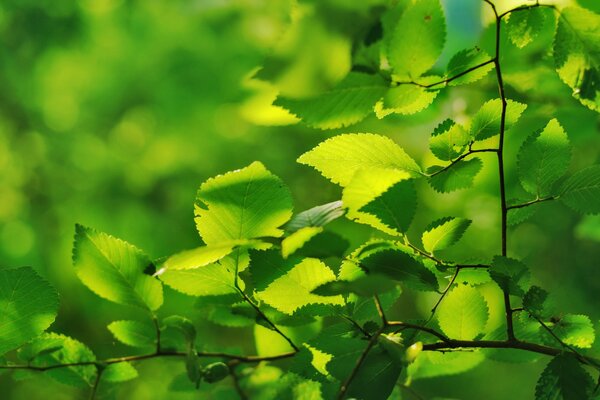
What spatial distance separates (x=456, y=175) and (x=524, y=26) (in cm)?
15

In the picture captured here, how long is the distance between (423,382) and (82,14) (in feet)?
12.5

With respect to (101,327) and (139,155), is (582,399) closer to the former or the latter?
(101,327)

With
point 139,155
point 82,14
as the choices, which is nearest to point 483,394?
point 139,155

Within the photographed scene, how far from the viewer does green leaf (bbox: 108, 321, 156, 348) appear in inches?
23.1

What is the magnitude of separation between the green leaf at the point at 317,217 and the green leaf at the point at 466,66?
0.16 metres

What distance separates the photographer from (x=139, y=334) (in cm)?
59

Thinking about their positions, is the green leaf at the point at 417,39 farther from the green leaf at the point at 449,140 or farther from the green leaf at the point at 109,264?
the green leaf at the point at 109,264

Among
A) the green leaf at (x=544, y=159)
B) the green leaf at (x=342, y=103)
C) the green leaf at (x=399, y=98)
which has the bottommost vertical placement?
the green leaf at (x=544, y=159)

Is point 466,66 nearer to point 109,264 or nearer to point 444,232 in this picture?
point 444,232

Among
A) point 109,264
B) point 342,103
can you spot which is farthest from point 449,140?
point 109,264

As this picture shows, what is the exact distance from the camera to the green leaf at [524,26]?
46 cm

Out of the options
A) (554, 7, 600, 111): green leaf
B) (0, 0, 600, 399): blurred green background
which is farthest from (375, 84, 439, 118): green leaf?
(0, 0, 600, 399): blurred green background

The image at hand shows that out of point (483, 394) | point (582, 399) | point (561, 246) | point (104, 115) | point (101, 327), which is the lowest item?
point (483, 394)

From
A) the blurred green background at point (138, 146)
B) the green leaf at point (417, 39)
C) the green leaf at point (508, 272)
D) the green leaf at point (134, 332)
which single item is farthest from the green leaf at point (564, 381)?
the blurred green background at point (138, 146)
